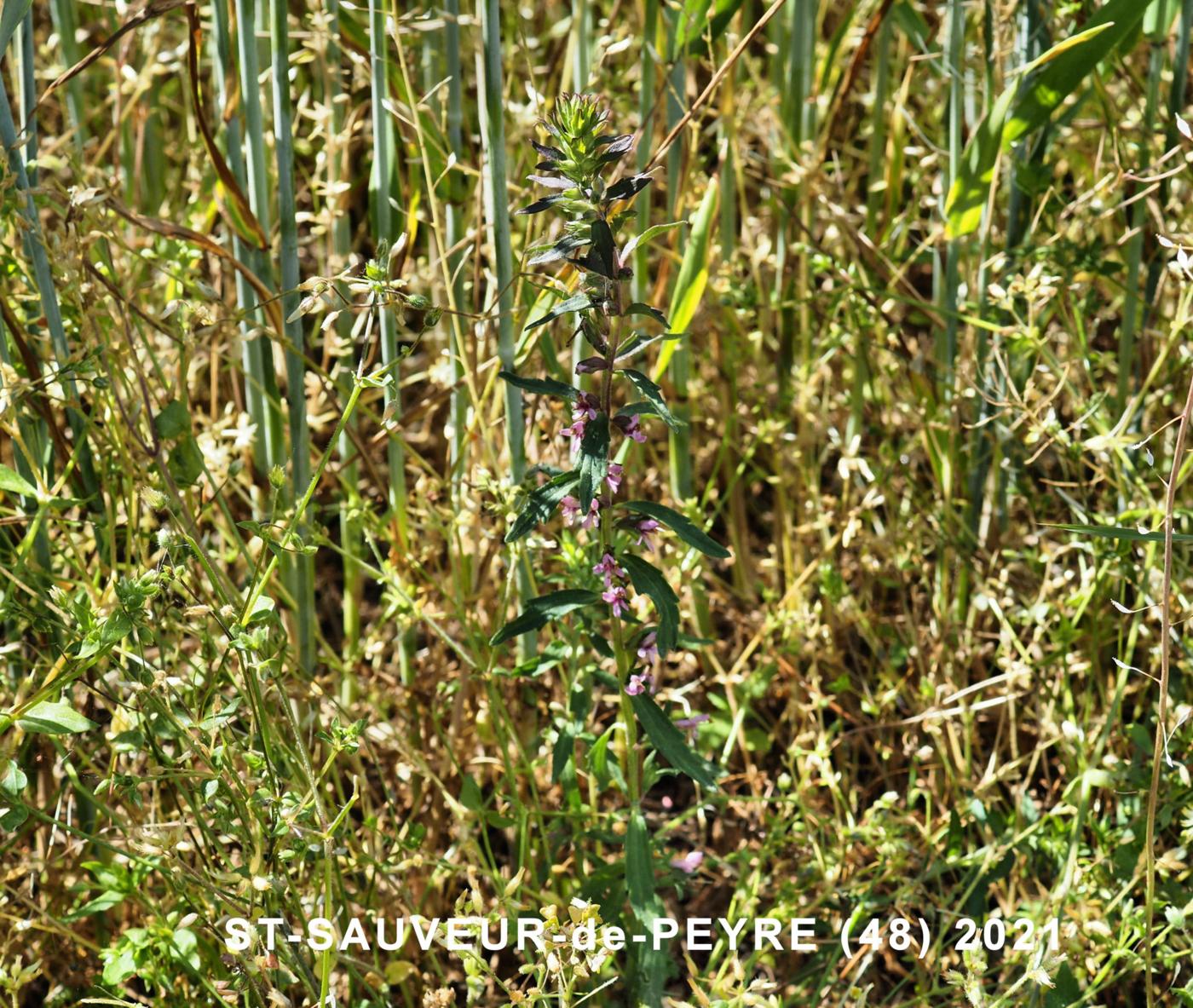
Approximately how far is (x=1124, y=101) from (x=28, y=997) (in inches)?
62.8

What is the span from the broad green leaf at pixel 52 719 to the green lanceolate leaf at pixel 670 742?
411 mm

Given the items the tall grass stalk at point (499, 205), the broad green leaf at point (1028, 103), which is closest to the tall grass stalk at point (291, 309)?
the tall grass stalk at point (499, 205)

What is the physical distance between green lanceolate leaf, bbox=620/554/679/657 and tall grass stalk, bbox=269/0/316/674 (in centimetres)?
28

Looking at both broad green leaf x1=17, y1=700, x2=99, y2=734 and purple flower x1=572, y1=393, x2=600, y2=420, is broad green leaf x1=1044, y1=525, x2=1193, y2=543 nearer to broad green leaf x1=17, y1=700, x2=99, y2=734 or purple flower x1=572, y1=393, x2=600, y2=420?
purple flower x1=572, y1=393, x2=600, y2=420

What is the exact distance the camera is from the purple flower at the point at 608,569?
102 centimetres

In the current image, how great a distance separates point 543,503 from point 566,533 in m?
0.17

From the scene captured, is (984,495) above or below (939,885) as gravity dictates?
above

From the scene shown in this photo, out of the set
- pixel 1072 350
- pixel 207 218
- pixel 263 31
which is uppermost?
pixel 263 31

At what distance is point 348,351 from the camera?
1.21m

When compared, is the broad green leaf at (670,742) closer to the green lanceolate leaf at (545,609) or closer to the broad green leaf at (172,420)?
the green lanceolate leaf at (545,609)

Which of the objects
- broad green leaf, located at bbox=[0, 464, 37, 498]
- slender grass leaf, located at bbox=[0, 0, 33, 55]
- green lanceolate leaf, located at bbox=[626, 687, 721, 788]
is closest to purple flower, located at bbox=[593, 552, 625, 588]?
green lanceolate leaf, located at bbox=[626, 687, 721, 788]

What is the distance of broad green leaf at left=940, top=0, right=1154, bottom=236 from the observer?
1.16 m

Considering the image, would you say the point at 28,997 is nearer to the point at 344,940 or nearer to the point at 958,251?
the point at 344,940

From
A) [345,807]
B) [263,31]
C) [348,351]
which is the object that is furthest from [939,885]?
[263,31]
